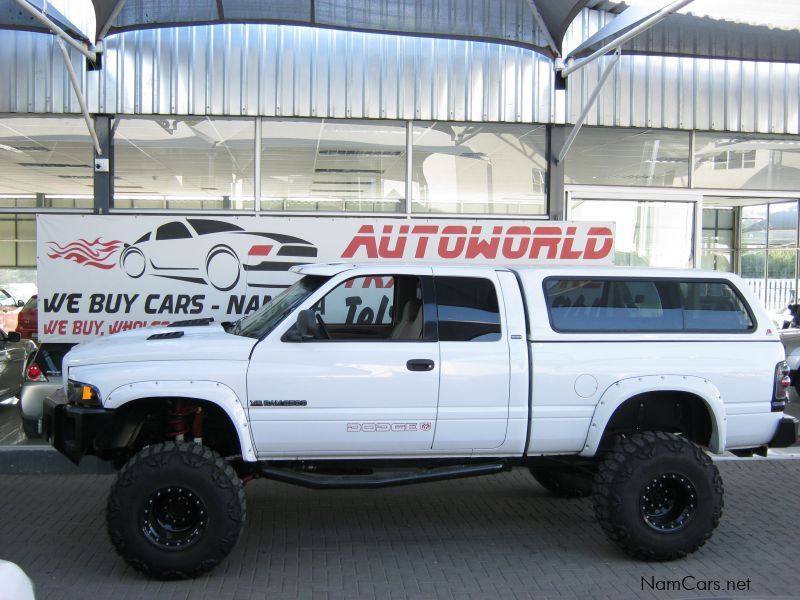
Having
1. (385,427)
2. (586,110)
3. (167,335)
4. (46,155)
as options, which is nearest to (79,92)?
(46,155)

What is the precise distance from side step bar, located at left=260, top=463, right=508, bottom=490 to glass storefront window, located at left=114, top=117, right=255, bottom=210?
264 inches

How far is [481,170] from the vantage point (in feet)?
38.5

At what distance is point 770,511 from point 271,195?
759 centimetres

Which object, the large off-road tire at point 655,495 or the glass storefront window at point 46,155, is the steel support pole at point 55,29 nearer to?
the glass storefront window at point 46,155

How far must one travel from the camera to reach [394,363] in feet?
17.4

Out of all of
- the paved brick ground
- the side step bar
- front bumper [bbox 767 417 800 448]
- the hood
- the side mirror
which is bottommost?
the paved brick ground

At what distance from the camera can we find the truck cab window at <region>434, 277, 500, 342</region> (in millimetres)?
5480

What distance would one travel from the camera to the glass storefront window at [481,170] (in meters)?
11.6

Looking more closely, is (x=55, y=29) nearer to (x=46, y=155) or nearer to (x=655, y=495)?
(x=46, y=155)

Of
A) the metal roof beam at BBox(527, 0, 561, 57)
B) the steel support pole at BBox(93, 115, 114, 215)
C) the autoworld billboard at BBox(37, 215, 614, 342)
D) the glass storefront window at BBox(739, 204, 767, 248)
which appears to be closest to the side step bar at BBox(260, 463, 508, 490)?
the autoworld billboard at BBox(37, 215, 614, 342)

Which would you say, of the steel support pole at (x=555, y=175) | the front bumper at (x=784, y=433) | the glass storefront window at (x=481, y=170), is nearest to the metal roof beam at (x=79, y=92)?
the glass storefront window at (x=481, y=170)

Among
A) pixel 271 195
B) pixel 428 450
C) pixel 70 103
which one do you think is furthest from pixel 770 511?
pixel 70 103

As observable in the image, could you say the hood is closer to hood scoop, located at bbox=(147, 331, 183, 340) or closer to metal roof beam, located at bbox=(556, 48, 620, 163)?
hood scoop, located at bbox=(147, 331, 183, 340)

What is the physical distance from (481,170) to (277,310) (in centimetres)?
662
